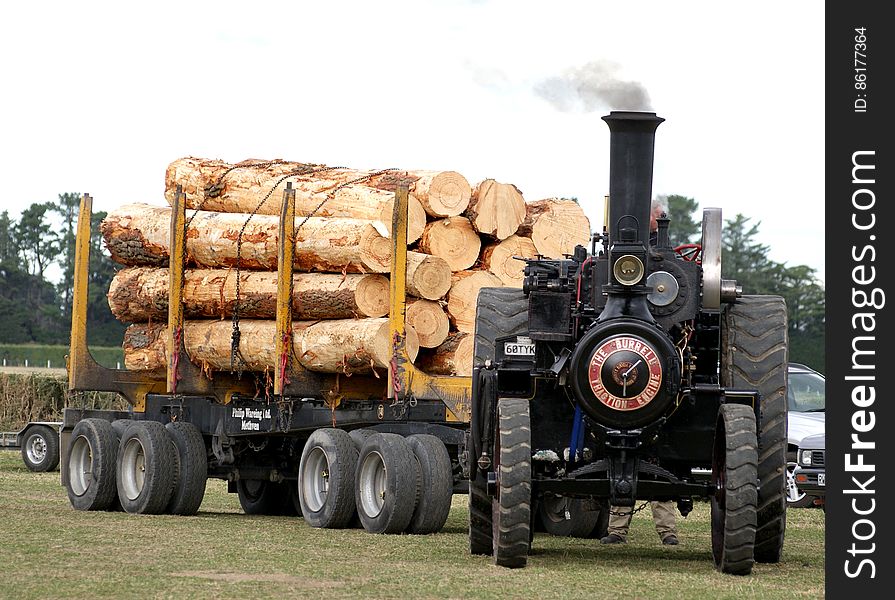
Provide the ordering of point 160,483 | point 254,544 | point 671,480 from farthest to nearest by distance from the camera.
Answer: point 160,483, point 254,544, point 671,480

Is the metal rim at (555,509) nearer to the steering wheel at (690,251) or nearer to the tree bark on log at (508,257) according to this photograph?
the tree bark on log at (508,257)

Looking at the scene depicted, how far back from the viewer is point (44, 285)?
85125 mm

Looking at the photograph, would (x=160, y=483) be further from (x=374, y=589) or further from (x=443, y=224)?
(x=374, y=589)

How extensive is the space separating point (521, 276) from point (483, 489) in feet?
15.1

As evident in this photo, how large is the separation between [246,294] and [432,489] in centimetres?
379

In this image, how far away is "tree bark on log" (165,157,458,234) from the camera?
15.9 m

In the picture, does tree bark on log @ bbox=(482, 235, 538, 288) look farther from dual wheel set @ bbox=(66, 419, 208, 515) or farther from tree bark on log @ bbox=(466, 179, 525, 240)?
dual wheel set @ bbox=(66, 419, 208, 515)

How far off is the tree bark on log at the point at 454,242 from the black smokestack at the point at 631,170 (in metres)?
4.88

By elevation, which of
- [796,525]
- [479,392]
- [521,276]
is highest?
[521,276]

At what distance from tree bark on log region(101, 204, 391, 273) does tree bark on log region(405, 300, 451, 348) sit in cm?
48

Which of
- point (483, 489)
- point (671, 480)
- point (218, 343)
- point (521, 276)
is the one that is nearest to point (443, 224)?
point (521, 276)

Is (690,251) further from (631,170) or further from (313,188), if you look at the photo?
(313,188)

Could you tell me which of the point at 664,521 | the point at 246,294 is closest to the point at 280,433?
the point at 246,294

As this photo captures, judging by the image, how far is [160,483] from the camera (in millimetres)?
17312
